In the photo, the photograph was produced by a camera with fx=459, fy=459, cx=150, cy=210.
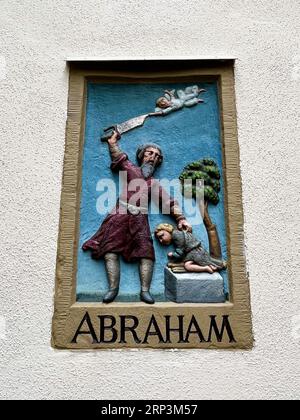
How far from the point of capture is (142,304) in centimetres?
302

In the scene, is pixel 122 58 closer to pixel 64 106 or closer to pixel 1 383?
pixel 64 106

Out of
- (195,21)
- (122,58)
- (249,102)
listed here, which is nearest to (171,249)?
(249,102)

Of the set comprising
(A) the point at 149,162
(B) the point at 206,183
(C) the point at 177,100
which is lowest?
(B) the point at 206,183

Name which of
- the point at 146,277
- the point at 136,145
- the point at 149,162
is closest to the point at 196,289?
the point at 146,277

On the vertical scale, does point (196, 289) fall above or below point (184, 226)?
below

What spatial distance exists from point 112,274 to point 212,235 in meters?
0.75

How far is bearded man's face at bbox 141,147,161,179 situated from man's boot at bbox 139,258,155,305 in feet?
2.09

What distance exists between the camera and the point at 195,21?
12.0ft

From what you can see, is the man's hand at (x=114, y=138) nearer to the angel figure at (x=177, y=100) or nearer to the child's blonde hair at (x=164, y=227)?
the angel figure at (x=177, y=100)

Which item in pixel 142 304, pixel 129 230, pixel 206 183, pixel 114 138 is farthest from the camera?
pixel 114 138

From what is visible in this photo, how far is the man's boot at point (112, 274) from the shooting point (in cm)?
305

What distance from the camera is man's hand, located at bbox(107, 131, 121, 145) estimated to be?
3432mm

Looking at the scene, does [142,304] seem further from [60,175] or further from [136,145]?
[136,145]

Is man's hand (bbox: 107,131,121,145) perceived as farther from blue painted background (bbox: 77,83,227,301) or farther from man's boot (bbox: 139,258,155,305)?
man's boot (bbox: 139,258,155,305)
